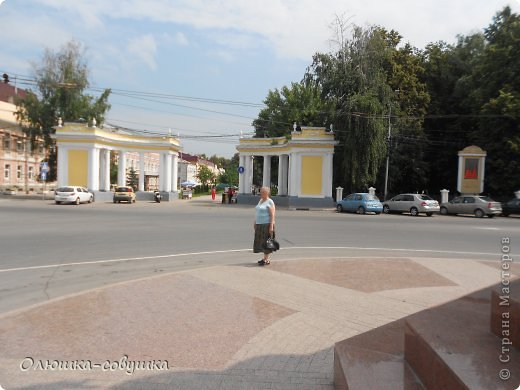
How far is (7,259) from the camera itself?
997 centimetres

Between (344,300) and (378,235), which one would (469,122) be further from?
(344,300)

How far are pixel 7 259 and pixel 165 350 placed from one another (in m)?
7.28

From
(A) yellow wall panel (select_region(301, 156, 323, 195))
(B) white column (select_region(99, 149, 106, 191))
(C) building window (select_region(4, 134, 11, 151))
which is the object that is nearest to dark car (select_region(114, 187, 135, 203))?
(B) white column (select_region(99, 149, 106, 191))

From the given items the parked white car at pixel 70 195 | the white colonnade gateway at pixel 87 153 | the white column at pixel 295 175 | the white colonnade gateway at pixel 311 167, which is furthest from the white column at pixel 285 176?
the parked white car at pixel 70 195

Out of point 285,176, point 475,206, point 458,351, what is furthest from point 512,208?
point 458,351

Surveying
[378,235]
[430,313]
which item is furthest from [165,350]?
[378,235]

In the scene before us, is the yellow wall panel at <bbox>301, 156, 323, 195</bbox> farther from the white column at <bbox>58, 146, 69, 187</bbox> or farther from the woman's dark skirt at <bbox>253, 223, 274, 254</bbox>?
the woman's dark skirt at <bbox>253, 223, 274, 254</bbox>

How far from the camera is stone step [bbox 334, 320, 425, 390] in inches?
134

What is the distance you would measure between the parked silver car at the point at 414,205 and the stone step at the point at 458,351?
2720cm

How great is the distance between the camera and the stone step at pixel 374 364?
3412mm

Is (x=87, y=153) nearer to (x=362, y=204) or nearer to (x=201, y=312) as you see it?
(x=362, y=204)

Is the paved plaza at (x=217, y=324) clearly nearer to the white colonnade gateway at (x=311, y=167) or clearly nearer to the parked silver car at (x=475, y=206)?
the parked silver car at (x=475, y=206)

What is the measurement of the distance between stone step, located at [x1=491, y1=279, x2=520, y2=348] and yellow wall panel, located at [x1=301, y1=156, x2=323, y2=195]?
32454 mm

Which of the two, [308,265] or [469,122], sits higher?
[469,122]
